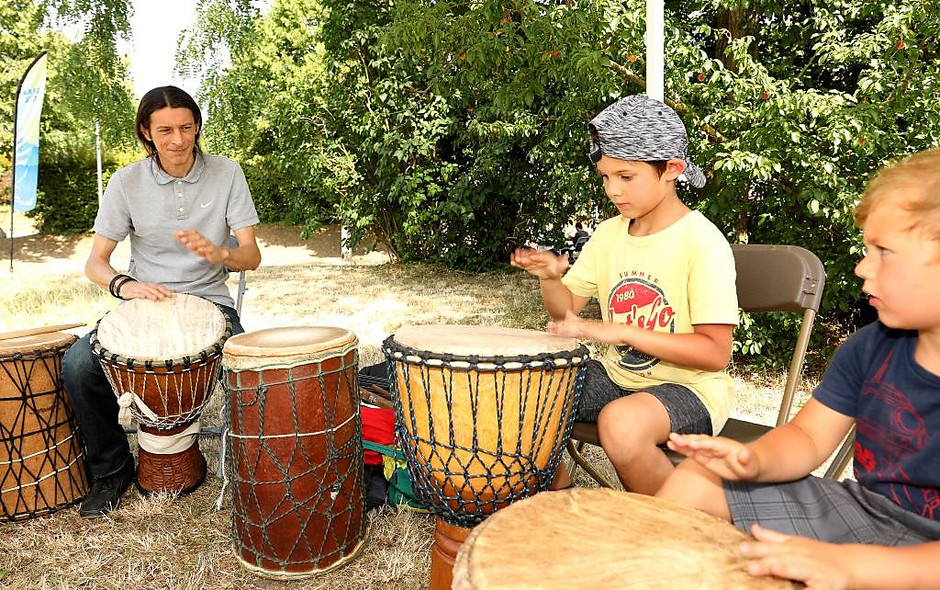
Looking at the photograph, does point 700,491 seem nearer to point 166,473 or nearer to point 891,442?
point 891,442

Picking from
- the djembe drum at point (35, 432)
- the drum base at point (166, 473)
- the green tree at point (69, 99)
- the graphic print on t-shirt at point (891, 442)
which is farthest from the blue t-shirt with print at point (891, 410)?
the green tree at point (69, 99)

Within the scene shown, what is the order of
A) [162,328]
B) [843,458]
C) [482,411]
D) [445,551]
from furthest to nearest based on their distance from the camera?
[162,328], [445,551], [482,411], [843,458]

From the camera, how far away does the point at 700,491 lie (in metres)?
1.51

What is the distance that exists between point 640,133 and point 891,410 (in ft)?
3.40

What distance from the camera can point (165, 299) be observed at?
2758 millimetres

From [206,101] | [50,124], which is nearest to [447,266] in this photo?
[206,101]

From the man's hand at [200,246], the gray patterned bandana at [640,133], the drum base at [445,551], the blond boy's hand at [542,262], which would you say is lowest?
the drum base at [445,551]

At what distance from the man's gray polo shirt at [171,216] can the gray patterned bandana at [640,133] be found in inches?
70.7

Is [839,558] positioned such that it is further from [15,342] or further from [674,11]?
[674,11]

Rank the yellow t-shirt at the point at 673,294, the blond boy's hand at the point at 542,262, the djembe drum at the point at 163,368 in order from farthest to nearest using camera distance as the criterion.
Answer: the djembe drum at the point at 163,368
the blond boy's hand at the point at 542,262
the yellow t-shirt at the point at 673,294

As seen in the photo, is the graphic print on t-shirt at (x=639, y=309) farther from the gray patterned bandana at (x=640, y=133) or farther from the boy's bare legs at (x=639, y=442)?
the gray patterned bandana at (x=640, y=133)

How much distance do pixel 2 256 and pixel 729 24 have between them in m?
14.6

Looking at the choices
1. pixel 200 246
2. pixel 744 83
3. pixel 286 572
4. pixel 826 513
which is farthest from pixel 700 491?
pixel 744 83

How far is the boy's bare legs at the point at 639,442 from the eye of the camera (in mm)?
1902
